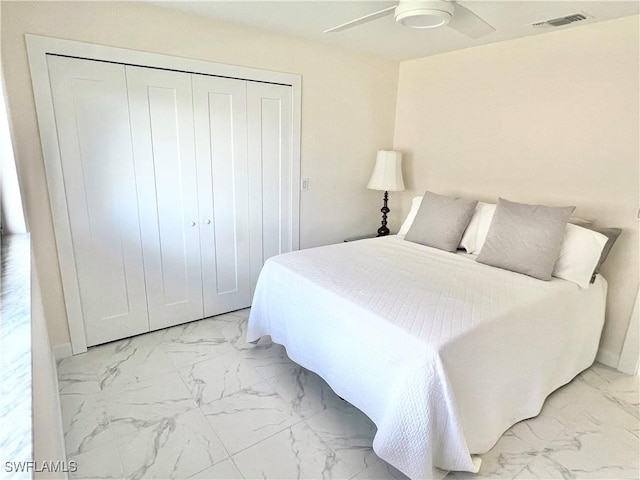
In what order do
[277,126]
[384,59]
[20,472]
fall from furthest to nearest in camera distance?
1. [384,59]
2. [277,126]
3. [20,472]

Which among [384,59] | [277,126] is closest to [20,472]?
[277,126]

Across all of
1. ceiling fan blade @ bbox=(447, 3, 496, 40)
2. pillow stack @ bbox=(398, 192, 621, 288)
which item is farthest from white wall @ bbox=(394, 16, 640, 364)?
ceiling fan blade @ bbox=(447, 3, 496, 40)

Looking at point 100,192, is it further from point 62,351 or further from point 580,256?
point 580,256

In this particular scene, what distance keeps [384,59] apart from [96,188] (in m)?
2.68

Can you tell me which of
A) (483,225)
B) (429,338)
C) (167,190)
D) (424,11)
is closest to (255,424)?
(429,338)

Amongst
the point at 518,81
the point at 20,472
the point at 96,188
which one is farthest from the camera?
the point at 518,81

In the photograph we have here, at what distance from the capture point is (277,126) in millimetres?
3045

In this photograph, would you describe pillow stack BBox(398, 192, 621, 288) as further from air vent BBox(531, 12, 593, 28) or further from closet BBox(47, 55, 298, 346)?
closet BBox(47, 55, 298, 346)

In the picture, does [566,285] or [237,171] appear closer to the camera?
[566,285]

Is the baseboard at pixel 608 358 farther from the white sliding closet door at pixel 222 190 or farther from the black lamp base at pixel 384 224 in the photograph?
the white sliding closet door at pixel 222 190

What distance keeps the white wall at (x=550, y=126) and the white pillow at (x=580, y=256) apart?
32 centimetres

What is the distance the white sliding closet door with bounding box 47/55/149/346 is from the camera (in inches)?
87.7

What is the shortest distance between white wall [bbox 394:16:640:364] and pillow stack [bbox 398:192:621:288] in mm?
249

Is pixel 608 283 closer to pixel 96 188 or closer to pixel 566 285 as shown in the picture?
pixel 566 285
